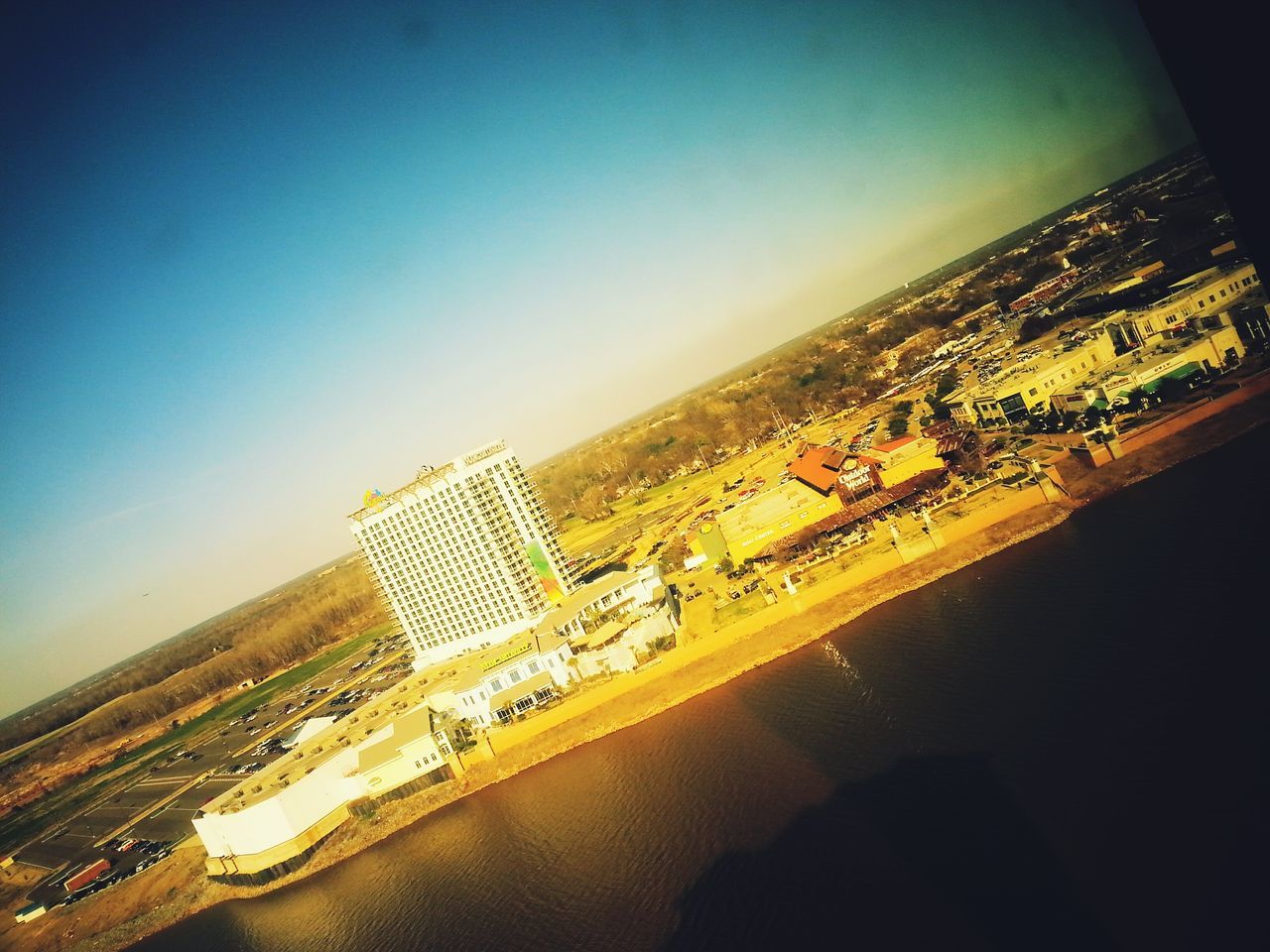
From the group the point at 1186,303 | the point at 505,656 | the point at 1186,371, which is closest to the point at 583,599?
the point at 505,656

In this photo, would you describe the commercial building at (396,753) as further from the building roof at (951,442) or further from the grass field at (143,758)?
the grass field at (143,758)

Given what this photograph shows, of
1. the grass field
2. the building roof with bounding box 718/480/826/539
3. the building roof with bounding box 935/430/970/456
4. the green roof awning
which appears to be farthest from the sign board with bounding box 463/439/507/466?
the grass field

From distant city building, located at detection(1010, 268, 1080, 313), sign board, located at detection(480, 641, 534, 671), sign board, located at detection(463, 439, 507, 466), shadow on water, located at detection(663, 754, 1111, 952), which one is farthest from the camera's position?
distant city building, located at detection(1010, 268, 1080, 313)

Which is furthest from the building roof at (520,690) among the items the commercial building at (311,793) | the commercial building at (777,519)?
the commercial building at (777,519)

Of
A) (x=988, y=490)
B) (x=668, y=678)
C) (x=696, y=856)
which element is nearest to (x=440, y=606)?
(x=668, y=678)

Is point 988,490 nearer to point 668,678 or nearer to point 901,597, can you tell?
point 901,597

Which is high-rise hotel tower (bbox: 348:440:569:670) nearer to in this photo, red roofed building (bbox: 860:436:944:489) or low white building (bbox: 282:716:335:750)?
low white building (bbox: 282:716:335:750)

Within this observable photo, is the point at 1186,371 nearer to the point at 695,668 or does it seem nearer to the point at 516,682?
the point at 695,668

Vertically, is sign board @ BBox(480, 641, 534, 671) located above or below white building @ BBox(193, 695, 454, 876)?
above
